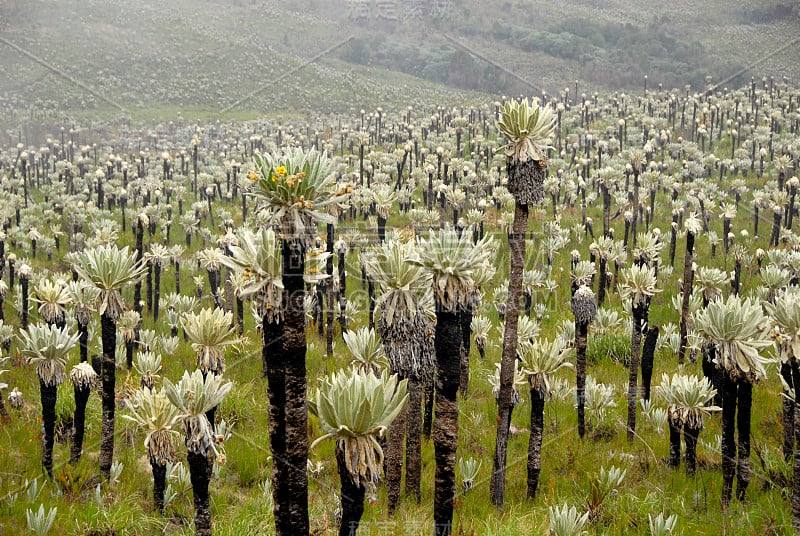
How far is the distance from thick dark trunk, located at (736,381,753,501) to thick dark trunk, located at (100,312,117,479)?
914 centimetres

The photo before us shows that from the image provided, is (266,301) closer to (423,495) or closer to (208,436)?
(208,436)

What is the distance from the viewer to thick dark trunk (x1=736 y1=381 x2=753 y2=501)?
8.16 metres

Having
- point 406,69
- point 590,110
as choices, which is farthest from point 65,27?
point 590,110

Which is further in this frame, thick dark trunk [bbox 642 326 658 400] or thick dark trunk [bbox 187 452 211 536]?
thick dark trunk [bbox 642 326 658 400]

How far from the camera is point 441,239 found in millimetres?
6617

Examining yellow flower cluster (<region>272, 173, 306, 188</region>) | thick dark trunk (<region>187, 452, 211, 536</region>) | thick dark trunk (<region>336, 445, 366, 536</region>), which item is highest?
yellow flower cluster (<region>272, 173, 306, 188</region>)

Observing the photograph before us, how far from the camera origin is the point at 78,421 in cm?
959

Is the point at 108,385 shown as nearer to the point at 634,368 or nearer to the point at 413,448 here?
the point at 413,448

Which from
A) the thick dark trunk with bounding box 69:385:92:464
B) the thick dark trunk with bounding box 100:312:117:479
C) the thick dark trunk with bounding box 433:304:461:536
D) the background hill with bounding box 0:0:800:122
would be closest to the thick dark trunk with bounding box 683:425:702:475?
the thick dark trunk with bounding box 433:304:461:536

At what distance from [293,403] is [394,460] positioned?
347cm

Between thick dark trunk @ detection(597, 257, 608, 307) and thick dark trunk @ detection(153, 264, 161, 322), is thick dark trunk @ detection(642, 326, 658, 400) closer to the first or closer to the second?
thick dark trunk @ detection(597, 257, 608, 307)

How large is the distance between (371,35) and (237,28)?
25184mm

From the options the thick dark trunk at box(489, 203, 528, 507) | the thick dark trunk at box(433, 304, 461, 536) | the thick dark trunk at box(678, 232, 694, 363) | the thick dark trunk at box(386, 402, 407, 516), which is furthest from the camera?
the thick dark trunk at box(678, 232, 694, 363)

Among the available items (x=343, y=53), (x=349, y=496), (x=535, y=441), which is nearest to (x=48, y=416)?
(x=349, y=496)
